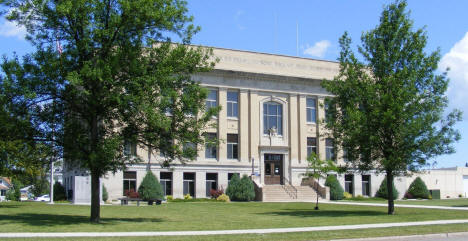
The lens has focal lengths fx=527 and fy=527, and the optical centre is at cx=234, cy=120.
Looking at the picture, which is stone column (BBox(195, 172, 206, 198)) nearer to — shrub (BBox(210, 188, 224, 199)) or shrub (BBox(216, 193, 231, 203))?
shrub (BBox(210, 188, 224, 199))

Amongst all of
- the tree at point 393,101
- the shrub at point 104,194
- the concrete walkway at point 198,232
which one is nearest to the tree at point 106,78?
the concrete walkway at point 198,232

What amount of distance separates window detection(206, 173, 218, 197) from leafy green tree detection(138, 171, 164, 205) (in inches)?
198

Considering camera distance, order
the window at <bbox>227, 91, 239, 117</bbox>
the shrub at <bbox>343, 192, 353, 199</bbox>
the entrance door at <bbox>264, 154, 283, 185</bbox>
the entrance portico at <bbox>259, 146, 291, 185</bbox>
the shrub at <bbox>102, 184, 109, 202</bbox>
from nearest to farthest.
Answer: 1. the shrub at <bbox>102, 184, 109, 202</bbox>
2. the window at <bbox>227, 91, 239, 117</bbox>
3. the entrance portico at <bbox>259, 146, 291, 185</bbox>
4. the entrance door at <bbox>264, 154, 283, 185</bbox>
5. the shrub at <bbox>343, 192, 353, 199</bbox>

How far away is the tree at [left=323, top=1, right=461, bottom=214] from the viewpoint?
26625mm

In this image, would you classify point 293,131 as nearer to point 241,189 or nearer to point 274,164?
point 274,164

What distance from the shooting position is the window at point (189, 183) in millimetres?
45531

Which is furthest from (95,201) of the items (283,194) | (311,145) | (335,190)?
(311,145)

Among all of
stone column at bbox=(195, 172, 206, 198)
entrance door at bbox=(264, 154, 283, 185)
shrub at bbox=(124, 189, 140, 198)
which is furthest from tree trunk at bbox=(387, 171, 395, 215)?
shrub at bbox=(124, 189, 140, 198)

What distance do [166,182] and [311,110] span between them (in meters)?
15.7

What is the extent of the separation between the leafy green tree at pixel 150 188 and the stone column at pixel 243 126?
831 centimetres

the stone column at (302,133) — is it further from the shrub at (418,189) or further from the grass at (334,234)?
the grass at (334,234)

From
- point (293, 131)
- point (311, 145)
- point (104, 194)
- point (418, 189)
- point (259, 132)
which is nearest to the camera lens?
point (104, 194)

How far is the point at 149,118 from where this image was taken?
2020 centimetres

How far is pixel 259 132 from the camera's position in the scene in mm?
47938
